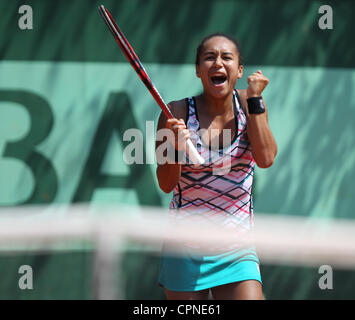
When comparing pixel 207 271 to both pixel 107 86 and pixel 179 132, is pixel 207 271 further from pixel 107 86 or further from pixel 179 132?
pixel 107 86

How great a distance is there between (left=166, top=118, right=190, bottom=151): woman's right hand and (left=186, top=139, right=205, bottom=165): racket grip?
0.03 m

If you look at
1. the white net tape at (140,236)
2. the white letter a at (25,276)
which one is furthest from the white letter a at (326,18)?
the white net tape at (140,236)

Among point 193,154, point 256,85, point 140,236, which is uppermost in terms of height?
point 256,85

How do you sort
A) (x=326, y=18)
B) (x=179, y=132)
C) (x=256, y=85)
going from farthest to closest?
(x=326, y=18) → (x=256, y=85) → (x=179, y=132)

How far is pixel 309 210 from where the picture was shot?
181 inches

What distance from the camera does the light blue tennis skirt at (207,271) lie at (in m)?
2.52

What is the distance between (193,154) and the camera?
2459 millimetres

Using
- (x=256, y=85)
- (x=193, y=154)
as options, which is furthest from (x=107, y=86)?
(x=193, y=154)

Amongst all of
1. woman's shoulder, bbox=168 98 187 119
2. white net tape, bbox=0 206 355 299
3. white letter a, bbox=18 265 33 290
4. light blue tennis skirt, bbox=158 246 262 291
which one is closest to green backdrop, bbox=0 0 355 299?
white letter a, bbox=18 265 33 290

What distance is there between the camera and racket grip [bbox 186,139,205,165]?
245cm

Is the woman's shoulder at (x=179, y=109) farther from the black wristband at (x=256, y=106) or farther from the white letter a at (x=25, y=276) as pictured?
the white letter a at (x=25, y=276)

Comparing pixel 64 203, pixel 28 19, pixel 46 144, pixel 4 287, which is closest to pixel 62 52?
pixel 28 19

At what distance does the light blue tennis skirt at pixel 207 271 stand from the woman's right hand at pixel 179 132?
19.4 inches

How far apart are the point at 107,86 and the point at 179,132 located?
7.36ft
